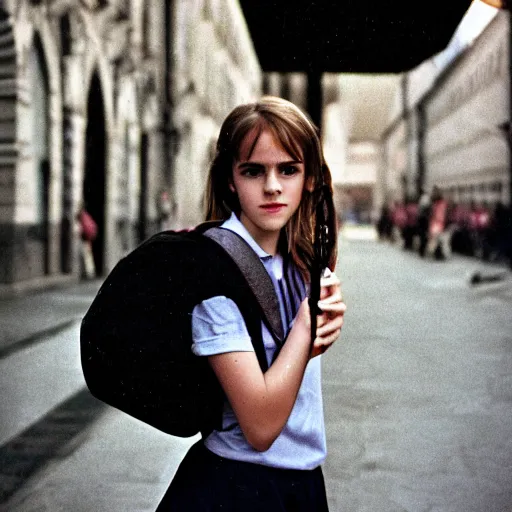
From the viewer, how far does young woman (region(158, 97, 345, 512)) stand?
56.4 inches

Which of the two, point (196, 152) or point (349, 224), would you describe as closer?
point (196, 152)

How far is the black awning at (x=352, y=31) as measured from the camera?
2.90 meters

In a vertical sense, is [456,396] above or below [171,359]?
below

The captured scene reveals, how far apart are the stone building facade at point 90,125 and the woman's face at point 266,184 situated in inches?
229

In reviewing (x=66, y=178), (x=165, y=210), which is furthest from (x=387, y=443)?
(x=165, y=210)

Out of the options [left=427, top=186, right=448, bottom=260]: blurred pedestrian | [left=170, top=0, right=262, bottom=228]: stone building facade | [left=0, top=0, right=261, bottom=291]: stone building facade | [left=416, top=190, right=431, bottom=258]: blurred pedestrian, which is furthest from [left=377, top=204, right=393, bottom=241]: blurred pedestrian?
[left=427, top=186, right=448, bottom=260]: blurred pedestrian

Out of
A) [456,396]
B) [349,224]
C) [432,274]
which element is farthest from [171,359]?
[349,224]

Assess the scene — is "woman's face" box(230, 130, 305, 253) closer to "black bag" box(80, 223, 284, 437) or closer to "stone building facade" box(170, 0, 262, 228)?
"black bag" box(80, 223, 284, 437)

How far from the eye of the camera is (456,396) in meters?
5.60

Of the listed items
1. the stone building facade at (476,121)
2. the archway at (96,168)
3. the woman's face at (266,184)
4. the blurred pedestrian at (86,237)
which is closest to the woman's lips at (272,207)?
the woman's face at (266,184)

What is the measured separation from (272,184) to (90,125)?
15.8m

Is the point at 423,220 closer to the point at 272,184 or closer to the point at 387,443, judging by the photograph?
the point at 387,443

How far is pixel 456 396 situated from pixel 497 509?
2.11 m

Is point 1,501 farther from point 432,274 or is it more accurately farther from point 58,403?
point 432,274
